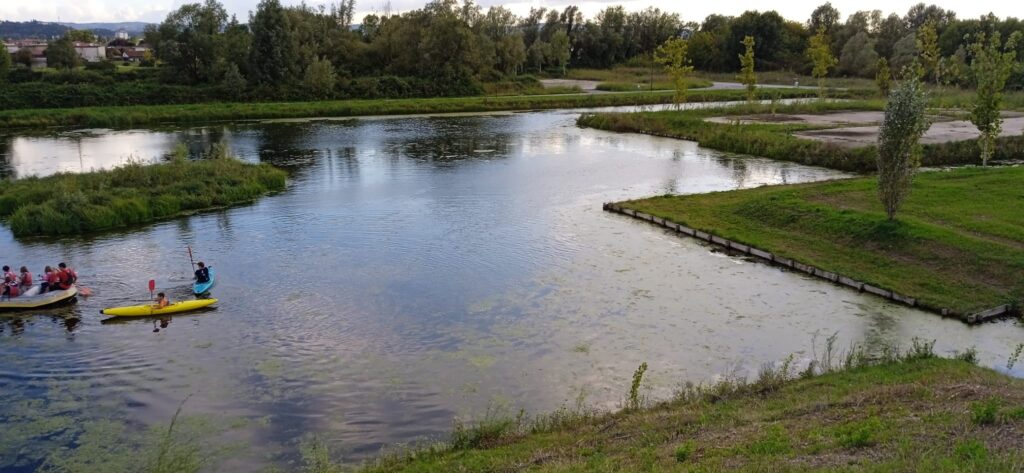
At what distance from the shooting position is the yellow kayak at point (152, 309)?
21312mm

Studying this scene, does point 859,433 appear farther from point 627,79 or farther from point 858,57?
point 627,79

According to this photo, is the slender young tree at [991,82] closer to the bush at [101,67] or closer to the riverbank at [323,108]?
the riverbank at [323,108]

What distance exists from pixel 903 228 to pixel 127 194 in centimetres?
3210

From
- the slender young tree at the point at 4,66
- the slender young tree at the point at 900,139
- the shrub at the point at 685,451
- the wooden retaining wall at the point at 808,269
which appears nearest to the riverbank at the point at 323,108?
the slender young tree at the point at 4,66

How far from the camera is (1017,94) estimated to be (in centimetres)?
7175

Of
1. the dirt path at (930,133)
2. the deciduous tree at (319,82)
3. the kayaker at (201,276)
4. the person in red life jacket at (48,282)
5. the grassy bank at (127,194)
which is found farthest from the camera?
the deciduous tree at (319,82)

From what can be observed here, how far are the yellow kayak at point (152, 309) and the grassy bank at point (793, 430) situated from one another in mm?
9941

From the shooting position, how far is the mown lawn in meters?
9.98

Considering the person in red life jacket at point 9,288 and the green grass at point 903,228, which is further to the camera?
the person in red life jacket at point 9,288

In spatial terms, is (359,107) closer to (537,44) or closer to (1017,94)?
(537,44)

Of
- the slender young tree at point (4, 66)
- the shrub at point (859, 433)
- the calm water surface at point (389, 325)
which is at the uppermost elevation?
the slender young tree at point (4, 66)

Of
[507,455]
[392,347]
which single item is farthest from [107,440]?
[507,455]

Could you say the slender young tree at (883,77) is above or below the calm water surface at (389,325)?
above

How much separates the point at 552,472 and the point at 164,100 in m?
84.8
